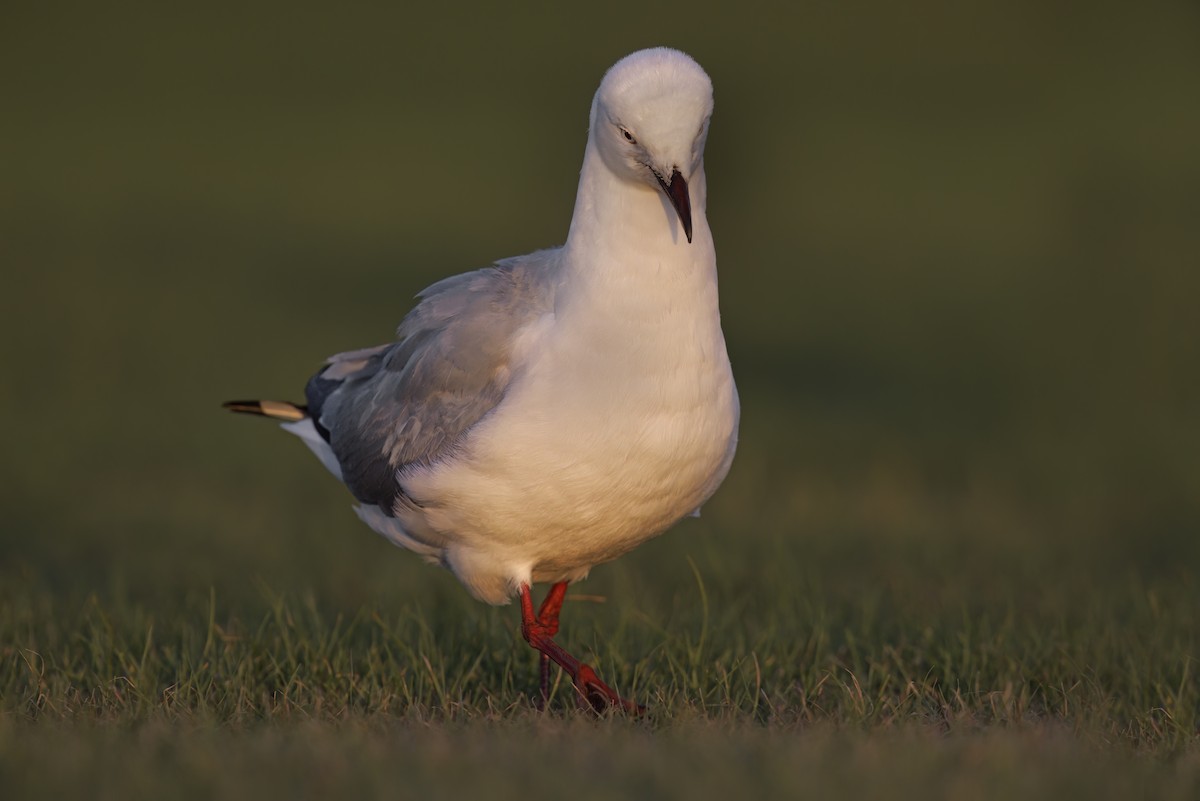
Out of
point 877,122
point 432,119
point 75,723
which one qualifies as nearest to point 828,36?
point 877,122

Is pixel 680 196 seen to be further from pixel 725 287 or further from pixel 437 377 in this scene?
pixel 725 287

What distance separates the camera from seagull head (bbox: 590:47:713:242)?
204 inches

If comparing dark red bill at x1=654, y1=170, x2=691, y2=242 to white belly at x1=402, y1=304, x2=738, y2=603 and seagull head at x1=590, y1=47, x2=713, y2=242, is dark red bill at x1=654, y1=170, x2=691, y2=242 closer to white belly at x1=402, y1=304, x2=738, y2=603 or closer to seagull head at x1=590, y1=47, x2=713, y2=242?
seagull head at x1=590, y1=47, x2=713, y2=242

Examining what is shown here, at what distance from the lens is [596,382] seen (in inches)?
214

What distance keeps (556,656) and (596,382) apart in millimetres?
943

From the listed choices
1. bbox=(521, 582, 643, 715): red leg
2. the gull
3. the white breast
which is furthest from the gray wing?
bbox=(521, 582, 643, 715): red leg

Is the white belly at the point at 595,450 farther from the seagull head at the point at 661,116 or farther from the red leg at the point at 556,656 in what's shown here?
the seagull head at the point at 661,116

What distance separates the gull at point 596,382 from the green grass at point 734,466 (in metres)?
0.49

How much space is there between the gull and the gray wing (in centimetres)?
1

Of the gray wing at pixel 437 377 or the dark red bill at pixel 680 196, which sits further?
the gray wing at pixel 437 377

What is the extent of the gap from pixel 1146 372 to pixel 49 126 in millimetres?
14750

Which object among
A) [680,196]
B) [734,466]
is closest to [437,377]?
[680,196]

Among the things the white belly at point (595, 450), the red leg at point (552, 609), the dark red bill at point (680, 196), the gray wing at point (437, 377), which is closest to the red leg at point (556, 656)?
the red leg at point (552, 609)

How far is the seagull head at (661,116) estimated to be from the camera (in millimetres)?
5180
